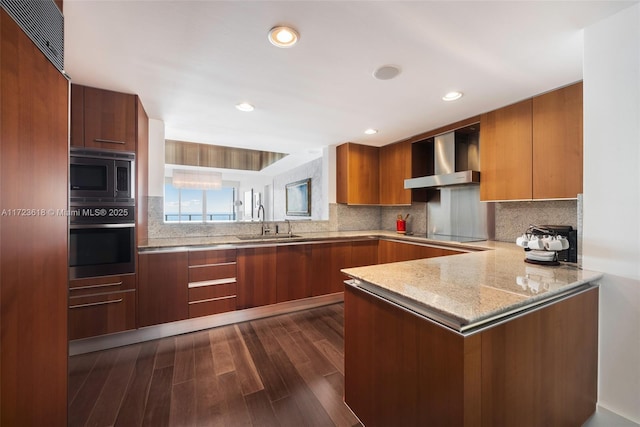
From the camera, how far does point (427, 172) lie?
366 cm

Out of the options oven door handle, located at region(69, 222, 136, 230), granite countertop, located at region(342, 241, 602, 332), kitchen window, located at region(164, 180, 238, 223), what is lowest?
granite countertop, located at region(342, 241, 602, 332)

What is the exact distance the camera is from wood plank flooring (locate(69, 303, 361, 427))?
4.70ft

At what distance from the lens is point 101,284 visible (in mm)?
2053

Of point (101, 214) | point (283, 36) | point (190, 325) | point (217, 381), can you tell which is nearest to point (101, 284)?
point (101, 214)

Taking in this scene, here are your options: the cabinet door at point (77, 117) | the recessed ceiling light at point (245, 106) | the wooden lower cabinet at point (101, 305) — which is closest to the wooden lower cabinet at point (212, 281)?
the wooden lower cabinet at point (101, 305)

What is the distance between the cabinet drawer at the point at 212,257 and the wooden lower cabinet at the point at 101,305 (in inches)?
18.9

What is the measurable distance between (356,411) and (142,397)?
4.39 feet

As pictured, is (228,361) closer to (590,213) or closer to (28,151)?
(28,151)

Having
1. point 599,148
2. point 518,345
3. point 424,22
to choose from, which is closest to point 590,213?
point 599,148

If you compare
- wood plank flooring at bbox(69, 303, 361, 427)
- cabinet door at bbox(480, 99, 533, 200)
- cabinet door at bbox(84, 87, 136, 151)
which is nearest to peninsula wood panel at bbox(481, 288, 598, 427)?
wood plank flooring at bbox(69, 303, 361, 427)

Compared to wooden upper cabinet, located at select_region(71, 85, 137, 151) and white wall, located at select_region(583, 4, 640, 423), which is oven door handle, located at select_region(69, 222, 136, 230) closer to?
wooden upper cabinet, located at select_region(71, 85, 137, 151)

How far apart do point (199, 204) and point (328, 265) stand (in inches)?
74.2

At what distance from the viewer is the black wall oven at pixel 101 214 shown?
201 cm

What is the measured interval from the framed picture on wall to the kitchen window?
1.29m
